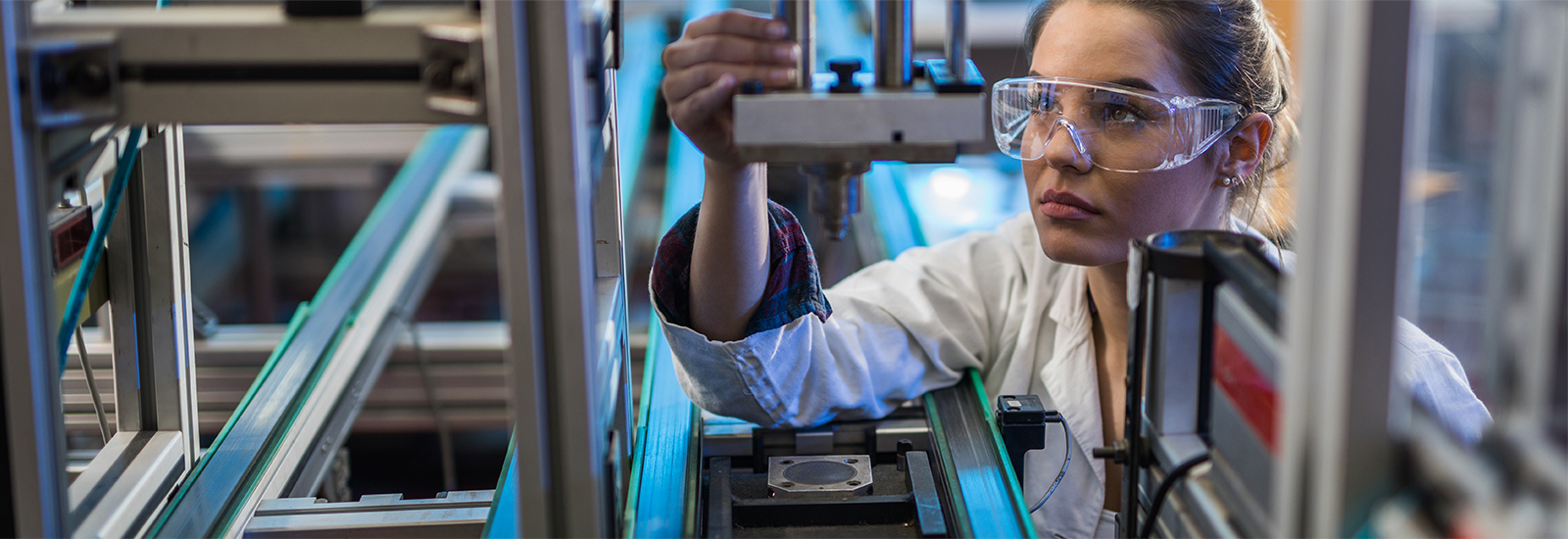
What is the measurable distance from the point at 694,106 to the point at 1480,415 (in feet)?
3.29

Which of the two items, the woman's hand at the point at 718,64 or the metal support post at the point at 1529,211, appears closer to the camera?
the metal support post at the point at 1529,211

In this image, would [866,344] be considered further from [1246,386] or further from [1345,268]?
[1345,268]

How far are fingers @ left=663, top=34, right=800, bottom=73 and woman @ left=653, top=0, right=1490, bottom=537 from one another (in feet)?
0.50

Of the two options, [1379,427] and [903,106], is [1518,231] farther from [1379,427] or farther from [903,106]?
[903,106]

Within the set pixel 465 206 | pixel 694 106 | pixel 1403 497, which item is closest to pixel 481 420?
pixel 465 206

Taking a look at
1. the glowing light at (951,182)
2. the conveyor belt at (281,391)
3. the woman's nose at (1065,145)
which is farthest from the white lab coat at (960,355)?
the glowing light at (951,182)

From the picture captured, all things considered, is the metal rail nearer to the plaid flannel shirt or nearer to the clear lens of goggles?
the plaid flannel shirt

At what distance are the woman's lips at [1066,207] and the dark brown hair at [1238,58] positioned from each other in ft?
0.66

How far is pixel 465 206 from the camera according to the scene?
118 inches

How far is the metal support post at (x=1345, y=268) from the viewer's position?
61cm

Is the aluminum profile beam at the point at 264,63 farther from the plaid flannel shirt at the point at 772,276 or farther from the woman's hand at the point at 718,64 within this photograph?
the plaid flannel shirt at the point at 772,276

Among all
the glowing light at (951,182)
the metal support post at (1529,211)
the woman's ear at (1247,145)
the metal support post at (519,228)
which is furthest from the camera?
the glowing light at (951,182)

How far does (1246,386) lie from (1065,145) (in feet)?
1.75

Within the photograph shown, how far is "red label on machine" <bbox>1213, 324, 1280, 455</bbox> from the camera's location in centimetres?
77
